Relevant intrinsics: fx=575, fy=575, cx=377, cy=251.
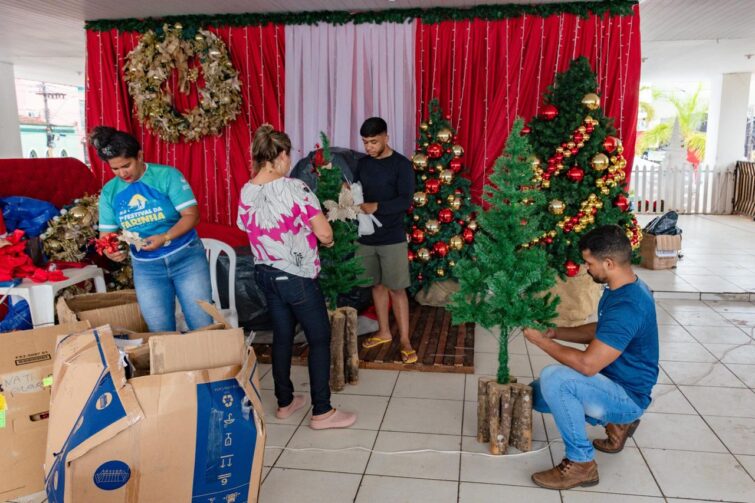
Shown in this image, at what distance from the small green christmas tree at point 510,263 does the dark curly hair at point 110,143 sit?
1.61 metres

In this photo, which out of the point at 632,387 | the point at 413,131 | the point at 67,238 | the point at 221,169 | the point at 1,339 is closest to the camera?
the point at 1,339

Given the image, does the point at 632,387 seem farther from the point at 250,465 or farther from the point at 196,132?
the point at 196,132

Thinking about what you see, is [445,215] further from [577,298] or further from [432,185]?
[577,298]

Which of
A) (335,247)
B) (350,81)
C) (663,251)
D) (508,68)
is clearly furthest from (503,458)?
(663,251)

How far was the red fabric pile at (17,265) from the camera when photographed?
2.95m

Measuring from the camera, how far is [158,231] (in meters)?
2.75

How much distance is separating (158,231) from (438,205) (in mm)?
2583

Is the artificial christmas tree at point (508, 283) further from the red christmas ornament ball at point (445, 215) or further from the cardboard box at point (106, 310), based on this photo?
the red christmas ornament ball at point (445, 215)

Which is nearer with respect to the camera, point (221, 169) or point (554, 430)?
point (554, 430)

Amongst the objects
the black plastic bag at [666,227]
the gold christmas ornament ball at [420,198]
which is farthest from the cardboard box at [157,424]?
the black plastic bag at [666,227]

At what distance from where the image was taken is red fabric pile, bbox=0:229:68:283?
2.95 metres

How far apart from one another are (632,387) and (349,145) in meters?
3.43

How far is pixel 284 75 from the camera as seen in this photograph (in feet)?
17.4

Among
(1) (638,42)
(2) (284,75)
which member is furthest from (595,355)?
(2) (284,75)
